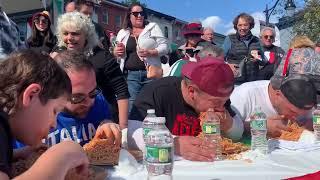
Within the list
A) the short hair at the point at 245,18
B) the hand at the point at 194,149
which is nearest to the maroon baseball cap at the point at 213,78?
the hand at the point at 194,149

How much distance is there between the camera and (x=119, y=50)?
407 centimetres

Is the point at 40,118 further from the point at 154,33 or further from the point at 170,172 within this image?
the point at 154,33

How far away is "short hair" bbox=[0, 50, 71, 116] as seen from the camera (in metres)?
1.29

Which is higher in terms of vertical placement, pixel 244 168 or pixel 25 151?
pixel 25 151

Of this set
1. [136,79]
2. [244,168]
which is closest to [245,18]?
[136,79]

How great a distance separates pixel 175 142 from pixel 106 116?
1.26ft

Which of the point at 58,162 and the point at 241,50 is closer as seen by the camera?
the point at 58,162

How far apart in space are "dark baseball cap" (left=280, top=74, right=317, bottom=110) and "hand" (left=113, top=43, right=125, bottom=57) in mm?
1877

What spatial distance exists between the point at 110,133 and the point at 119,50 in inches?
89.9

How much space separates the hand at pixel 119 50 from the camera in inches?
160

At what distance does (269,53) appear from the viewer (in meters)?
5.10

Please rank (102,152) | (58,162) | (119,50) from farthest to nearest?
(119,50), (102,152), (58,162)

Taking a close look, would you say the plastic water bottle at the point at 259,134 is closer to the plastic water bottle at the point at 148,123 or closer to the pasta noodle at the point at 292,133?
the pasta noodle at the point at 292,133

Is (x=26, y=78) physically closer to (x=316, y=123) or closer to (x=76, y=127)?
(x=76, y=127)
